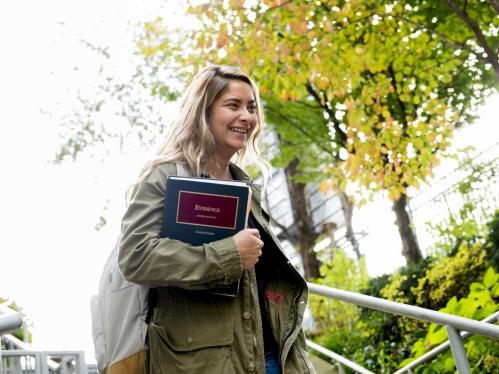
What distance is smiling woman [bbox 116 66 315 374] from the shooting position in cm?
215

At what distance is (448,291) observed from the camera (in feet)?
27.2

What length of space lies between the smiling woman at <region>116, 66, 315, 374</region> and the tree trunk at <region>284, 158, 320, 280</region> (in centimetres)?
1196

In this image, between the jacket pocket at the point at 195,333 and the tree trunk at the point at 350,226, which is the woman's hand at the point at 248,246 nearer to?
the jacket pocket at the point at 195,333

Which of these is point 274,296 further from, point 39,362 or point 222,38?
point 222,38

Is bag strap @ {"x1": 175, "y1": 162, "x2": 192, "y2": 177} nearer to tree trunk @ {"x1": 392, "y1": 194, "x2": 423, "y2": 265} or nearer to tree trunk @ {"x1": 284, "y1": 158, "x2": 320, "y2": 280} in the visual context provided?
tree trunk @ {"x1": 392, "y1": 194, "x2": 423, "y2": 265}

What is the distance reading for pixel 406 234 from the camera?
36.2 ft

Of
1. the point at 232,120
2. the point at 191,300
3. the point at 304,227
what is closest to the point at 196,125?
the point at 232,120

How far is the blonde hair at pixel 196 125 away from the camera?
2535mm

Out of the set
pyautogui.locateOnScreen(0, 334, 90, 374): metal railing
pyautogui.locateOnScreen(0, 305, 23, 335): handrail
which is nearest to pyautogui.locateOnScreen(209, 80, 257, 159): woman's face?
pyautogui.locateOnScreen(0, 305, 23, 335): handrail

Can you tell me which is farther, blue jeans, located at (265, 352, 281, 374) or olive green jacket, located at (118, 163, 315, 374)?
blue jeans, located at (265, 352, 281, 374)

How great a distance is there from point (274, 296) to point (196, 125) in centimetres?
69

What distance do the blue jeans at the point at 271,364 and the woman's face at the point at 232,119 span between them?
2.51 feet

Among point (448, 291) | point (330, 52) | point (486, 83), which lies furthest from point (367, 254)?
point (330, 52)

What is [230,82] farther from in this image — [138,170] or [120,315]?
[120,315]
